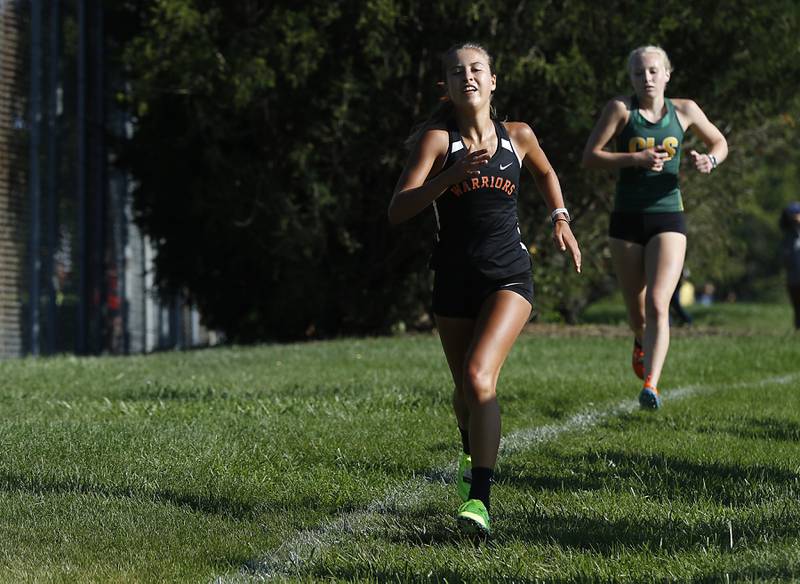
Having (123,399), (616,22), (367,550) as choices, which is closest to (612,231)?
(123,399)

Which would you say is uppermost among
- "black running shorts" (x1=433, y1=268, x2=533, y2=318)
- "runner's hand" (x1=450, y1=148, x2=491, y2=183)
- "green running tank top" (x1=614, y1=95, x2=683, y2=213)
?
"green running tank top" (x1=614, y1=95, x2=683, y2=213)

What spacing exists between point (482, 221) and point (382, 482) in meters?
1.37

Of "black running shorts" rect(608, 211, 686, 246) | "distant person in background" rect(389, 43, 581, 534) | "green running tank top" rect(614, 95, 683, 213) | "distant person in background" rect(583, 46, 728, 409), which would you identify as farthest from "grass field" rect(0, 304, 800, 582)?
"green running tank top" rect(614, 95, 683, 213)

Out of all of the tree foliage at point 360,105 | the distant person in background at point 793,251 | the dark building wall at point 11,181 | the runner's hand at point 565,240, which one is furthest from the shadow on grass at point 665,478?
the dark building wall at point 11,181

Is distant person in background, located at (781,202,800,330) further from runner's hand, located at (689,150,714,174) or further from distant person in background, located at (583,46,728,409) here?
runner's hand, located at (689,150,714,174)

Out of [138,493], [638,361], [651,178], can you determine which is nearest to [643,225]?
[651,178]

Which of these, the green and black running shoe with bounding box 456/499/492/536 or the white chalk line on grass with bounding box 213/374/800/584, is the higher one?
the green and black running shoe with bounding box 456/499/492/536

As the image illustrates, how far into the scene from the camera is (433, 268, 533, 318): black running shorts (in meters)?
5.54

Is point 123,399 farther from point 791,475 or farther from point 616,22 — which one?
point 616,22

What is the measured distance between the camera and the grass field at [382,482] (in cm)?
459

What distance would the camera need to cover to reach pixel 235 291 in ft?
67.5

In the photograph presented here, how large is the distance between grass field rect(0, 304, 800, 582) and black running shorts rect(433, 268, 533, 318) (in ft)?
2.70

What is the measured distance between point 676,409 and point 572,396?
0.99m

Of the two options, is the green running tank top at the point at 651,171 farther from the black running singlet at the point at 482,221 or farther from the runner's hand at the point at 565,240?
the black running singlet at the point at 482,221
